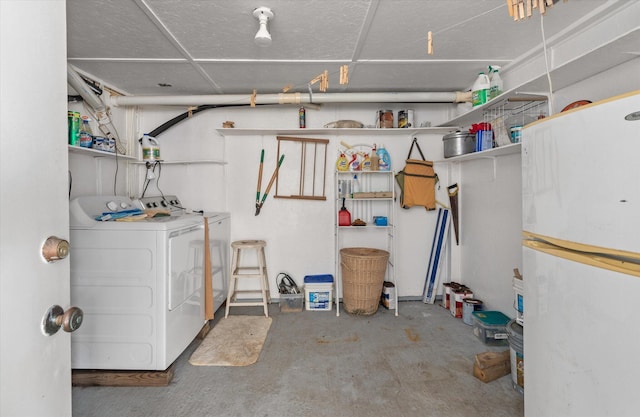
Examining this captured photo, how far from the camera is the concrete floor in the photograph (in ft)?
5.59

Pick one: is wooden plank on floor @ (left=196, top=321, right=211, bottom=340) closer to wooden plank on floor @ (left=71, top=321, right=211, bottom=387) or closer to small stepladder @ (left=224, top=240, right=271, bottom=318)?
small stepladder @ (left=224, top=240, right=271, bottom=318)

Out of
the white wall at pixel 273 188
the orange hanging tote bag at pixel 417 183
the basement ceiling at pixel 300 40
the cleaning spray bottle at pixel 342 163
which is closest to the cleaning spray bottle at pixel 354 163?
the cleaning spray bottle at pixel 342 163

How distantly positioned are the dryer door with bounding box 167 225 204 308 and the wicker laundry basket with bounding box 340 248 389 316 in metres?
1.34

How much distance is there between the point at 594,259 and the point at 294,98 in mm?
2406

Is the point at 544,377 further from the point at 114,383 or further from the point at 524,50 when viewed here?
the point at 114,383

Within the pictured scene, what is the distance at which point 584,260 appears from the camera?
38.4 inches

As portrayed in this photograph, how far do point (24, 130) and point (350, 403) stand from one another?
1.90 metres

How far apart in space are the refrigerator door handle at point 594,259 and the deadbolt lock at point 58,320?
1.40 metres

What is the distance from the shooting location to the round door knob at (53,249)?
609 mm

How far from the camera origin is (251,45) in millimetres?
2037

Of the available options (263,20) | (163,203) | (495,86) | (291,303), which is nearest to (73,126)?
(163,203)

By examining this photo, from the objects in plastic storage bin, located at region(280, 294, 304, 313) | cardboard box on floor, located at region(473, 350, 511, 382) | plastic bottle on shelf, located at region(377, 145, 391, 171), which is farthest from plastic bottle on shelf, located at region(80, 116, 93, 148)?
cardboard box on floor, located at region(473, 350, 511, 382)

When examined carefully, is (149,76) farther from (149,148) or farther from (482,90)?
(482,90)

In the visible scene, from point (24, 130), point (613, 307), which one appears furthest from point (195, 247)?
point (613, 307)
